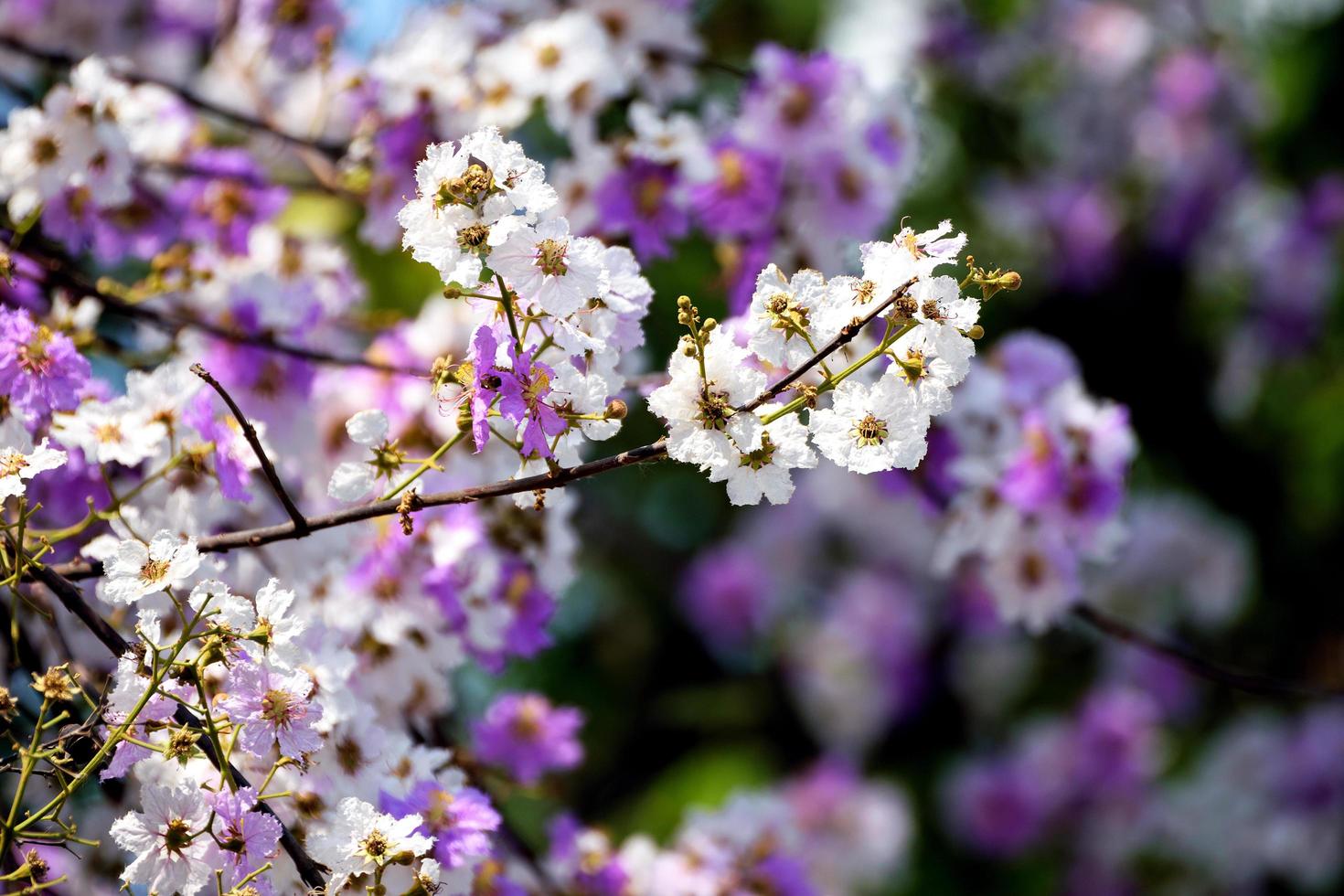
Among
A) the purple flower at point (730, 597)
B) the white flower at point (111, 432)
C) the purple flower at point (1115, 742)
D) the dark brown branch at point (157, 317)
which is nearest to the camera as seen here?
the white flower at point (111, 432)

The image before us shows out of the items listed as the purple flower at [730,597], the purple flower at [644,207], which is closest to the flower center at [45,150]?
the purple flower at [644,207]

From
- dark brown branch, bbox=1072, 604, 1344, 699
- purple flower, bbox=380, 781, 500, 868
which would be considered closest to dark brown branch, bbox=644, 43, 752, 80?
dark brown branch, bbox=1072, 604, 1344, 699

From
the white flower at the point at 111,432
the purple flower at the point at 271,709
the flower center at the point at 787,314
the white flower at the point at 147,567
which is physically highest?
the white flower at the point at 111,432

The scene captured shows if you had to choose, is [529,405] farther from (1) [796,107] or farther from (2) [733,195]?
(1) [796,107]

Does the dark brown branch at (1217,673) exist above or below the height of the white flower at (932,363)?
above

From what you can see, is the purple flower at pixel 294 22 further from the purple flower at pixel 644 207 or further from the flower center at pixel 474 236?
the flower center at pixel 474 236

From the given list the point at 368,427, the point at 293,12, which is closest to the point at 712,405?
the point at 368,427

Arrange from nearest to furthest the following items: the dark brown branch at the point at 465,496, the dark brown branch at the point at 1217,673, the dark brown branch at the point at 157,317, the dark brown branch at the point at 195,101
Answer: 1. the dark brown branch at the point at 465,496
2. the dark brown branch at the point at 157,317
3. the dark brown branch at the point at 1217,673
4. the dark brown branch at the point at 195,101

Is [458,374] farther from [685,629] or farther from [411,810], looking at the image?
[685,629]

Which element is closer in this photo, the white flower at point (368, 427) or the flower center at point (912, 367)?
the flower center at point (912, 367)
